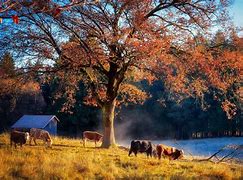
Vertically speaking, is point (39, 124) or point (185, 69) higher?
point (185, 69)

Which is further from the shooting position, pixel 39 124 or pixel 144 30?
pixel 39 124

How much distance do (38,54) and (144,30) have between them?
19.0 ft

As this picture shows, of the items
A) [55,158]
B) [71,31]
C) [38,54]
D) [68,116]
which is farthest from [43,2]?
[68,116]

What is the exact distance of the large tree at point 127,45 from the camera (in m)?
18.8

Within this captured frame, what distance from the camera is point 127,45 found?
18406mm

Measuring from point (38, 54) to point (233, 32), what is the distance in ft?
34.7

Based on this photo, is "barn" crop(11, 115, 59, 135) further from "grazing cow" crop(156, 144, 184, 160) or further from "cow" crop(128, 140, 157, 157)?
"grazing cow" crop(156, 144, 184, 160)

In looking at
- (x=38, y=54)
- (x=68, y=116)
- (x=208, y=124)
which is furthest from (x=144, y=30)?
(x=208, y=124)

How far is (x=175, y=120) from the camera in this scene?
66.8 meters

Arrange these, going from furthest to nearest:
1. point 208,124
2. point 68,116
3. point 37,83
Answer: point 208,124 → point 68,116 → point 37,83

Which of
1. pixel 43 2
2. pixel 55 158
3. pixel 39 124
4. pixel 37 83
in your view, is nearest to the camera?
pixel 43 2

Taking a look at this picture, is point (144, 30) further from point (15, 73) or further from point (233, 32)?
point (15, 73)

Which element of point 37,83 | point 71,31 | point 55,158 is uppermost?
point 71,31

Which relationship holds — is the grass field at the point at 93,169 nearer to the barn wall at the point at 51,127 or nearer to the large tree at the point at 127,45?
the large tree at the point at 127,45
